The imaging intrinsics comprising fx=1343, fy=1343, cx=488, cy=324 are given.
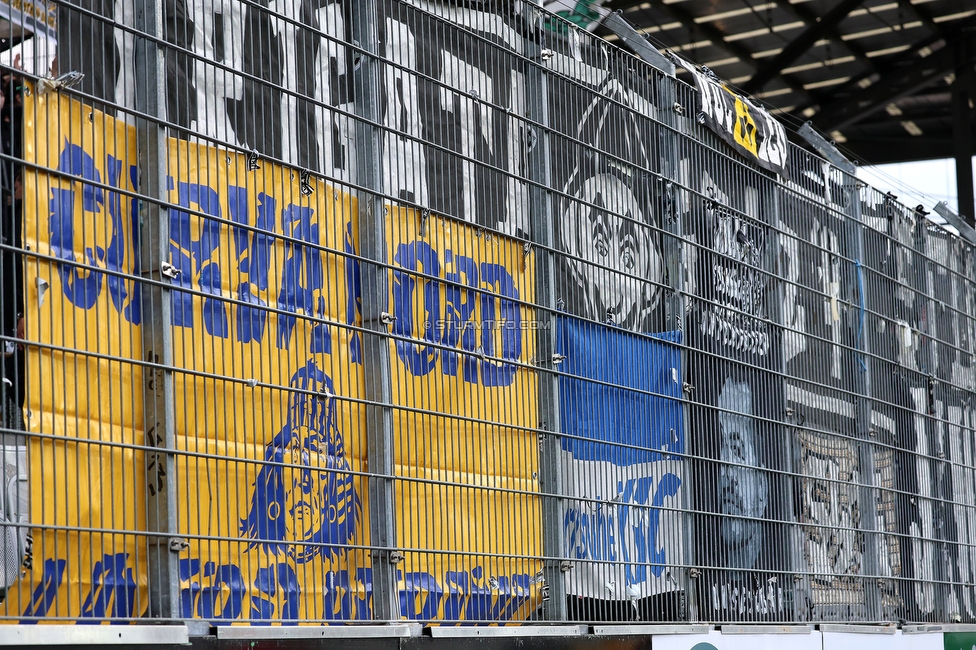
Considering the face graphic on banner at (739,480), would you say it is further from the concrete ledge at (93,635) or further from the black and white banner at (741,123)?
the concrete ledge at (93,635)

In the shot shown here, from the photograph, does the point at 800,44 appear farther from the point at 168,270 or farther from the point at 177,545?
the point at 177,545

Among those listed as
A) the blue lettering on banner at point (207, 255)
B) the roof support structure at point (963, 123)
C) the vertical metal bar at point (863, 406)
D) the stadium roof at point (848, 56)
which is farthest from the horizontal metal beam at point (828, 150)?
the roof support structure at point (963, 123)

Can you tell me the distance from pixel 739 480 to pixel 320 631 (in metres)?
3.07

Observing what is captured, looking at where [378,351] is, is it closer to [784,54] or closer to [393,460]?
[393,460]

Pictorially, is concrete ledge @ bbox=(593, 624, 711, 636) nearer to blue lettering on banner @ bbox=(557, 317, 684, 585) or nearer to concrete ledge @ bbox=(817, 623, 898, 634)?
blue lettering on banner @ bbox=(557, 317, 684, 585)

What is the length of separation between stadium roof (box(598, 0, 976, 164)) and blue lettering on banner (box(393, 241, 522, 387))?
11.1 metres

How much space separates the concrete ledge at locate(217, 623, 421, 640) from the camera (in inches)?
157

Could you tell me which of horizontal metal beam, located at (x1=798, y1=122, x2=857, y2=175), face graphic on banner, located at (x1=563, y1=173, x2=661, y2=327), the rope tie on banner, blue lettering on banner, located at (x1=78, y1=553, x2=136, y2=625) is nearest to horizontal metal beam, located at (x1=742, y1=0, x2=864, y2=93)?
horizontal metal beam, located at (x1=798, y1=122, x2=857, y2=175)

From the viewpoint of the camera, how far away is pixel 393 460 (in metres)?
4.80

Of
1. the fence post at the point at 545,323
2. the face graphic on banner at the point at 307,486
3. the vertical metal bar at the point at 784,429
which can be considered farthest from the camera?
the vertical metal bar at the point at 784,429

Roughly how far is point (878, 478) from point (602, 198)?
3.22 meters

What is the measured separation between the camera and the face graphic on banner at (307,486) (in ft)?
14.2

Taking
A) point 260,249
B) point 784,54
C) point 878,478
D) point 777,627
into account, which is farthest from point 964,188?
point 260,249

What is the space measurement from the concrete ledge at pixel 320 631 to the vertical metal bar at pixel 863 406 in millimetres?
4092
